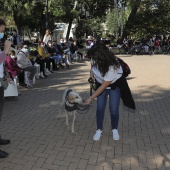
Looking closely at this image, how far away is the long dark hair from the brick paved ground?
1.38 metres

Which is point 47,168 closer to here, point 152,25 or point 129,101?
point 129,101

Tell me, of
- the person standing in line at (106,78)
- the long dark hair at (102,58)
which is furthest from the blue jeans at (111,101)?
the long dark hair at (102,58)

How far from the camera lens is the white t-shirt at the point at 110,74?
4.23 m

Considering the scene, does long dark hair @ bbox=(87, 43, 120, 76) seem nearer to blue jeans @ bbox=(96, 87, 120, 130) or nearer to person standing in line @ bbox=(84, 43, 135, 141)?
person standing in line @ bbox=(84, 43, 135, 141)

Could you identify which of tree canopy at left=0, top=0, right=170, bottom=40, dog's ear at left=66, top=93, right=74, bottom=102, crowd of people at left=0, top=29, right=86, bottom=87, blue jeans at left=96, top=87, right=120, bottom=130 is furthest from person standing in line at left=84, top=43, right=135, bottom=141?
tree canopy at left=0, top=0, right=170, bottom=40

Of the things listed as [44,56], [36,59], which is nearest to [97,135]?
[36,59]

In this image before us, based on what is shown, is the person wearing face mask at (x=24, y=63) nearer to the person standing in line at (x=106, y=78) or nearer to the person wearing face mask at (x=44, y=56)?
the person wearing face mask at (x=44, y=56)

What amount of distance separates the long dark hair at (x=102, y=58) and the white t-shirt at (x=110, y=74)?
6cm

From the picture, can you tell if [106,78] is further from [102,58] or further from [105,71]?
[102,58]

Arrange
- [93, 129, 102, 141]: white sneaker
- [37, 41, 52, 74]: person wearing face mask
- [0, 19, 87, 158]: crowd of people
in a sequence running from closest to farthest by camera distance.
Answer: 1. [93, 129, 102, 141]: white sneaker
2. [0, 19, 87, 158]: crowd of people
3. [37, 41, 52, 74]: person wearing face mask

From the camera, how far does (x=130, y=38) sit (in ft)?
85.6

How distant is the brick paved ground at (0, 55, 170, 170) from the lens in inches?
160

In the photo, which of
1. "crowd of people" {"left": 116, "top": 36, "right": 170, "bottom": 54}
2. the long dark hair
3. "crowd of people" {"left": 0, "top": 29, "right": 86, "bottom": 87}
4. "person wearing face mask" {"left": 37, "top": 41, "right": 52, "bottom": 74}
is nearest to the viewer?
the long dark hair

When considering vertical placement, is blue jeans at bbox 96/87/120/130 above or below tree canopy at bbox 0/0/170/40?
below
